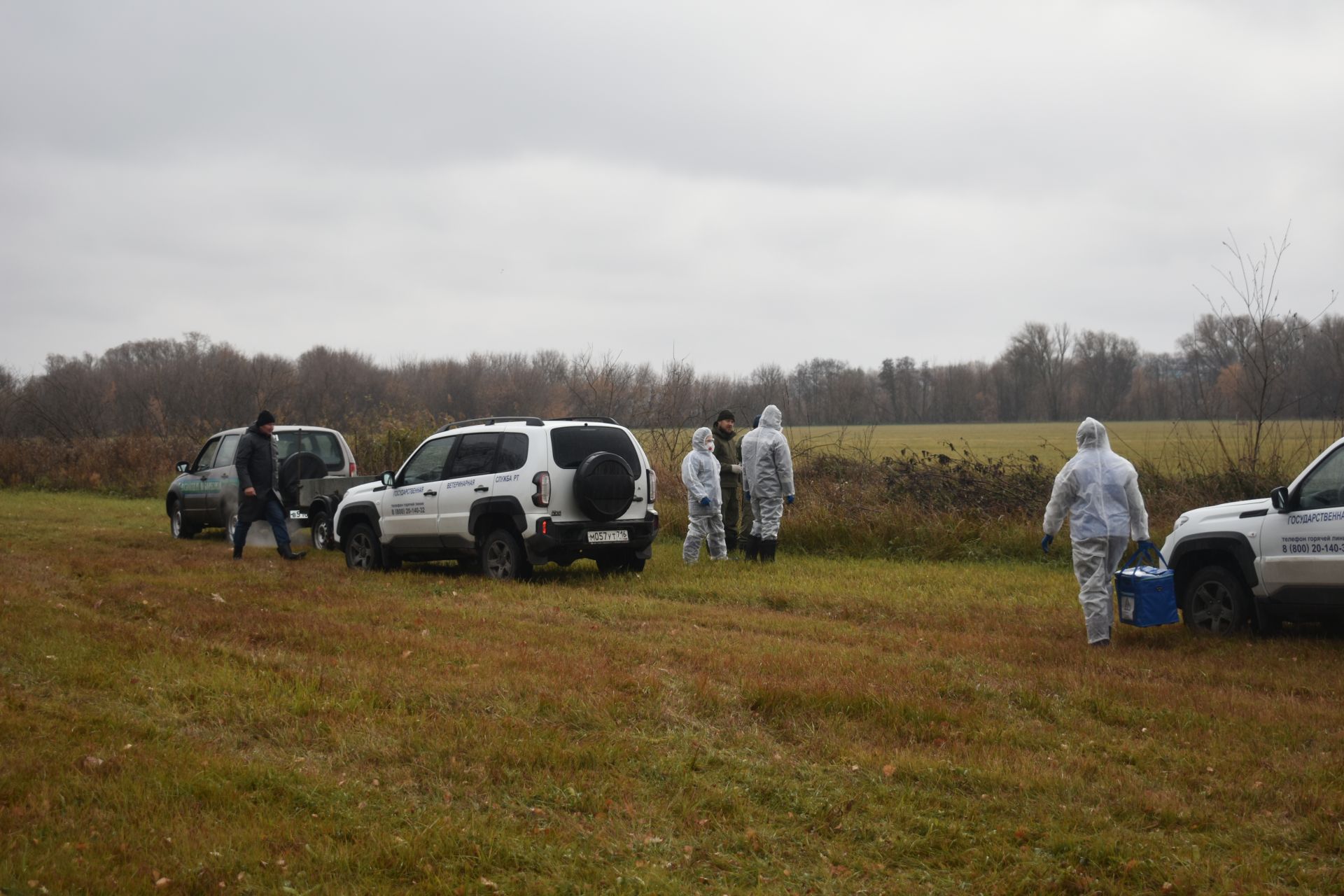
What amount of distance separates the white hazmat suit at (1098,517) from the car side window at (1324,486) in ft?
3.90

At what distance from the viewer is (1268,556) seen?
29.1ft

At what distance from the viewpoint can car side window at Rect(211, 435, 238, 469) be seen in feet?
59.7

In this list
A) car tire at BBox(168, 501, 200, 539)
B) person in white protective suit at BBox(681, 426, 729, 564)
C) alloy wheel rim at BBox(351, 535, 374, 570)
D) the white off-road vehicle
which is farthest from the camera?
car tire at BBox(168, 501, 200, 539)

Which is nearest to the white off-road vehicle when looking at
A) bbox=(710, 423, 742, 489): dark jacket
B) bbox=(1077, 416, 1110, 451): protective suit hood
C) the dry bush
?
bbox=(1077, 416, 1110, 451): protective suit hood

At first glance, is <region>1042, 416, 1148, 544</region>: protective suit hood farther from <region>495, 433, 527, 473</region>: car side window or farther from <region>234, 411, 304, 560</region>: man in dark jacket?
<region>234, 411, 304, 560</region>: man in dark jacket

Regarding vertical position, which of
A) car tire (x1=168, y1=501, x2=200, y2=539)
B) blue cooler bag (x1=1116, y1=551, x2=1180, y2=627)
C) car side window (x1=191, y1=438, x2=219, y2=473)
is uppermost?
car side window (x1=191, y1=438, x2=219, y2=473)

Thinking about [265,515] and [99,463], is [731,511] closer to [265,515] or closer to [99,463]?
[265,515]

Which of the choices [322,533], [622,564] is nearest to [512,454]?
[622,564]

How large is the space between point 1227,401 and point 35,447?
3367 cm

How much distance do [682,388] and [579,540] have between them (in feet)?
43.3

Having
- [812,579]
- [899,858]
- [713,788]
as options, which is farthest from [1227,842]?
[812,579]

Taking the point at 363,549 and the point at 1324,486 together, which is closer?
the point at 1324,486

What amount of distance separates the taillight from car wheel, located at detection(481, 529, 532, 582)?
23.6 inches

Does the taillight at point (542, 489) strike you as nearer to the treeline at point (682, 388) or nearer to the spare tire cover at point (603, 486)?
the spare tire cover at point (603, 486)
